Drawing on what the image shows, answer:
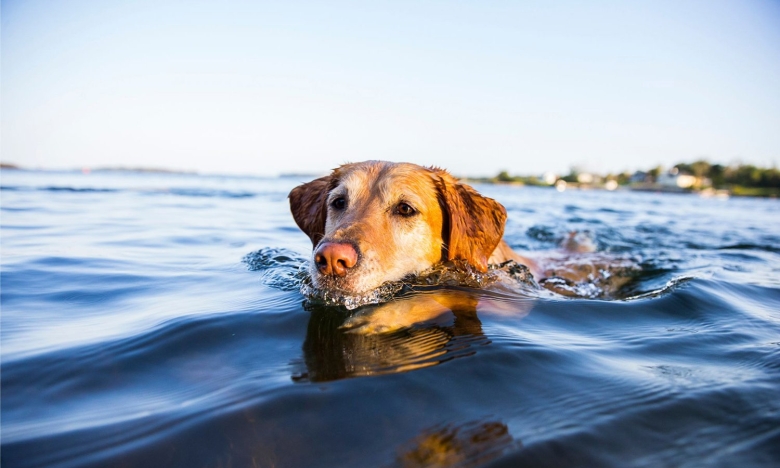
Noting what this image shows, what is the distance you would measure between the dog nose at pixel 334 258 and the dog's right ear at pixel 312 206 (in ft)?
5.05

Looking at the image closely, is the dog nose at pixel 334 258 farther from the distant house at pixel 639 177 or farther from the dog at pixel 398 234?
the distant house at pixel 639 177

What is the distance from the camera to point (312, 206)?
519cm

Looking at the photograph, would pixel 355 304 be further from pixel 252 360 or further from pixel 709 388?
Result: pixel 709 388

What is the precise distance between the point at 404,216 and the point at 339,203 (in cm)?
69

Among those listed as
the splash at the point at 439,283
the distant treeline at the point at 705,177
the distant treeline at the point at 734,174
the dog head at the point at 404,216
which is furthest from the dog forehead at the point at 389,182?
the distant treeline at the point at 734,174

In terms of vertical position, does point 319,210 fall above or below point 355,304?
above

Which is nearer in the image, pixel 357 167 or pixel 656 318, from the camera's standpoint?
→ pixel 656 318

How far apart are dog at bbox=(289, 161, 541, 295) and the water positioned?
17.0 inches

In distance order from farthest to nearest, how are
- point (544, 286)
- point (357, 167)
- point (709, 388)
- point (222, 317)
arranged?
point (544, 286), point (357, 167), point (222, 317), point (709, 388)

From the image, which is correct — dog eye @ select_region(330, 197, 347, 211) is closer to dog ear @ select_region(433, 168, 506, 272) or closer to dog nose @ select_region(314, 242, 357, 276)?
dog ear @ select_region(433, 168, 506, 272)

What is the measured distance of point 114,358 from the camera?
2.67 meters

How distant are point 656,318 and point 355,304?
2.59 metres

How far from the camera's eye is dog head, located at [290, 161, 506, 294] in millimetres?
4043

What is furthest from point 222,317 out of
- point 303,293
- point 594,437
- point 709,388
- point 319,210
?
point 709,388
